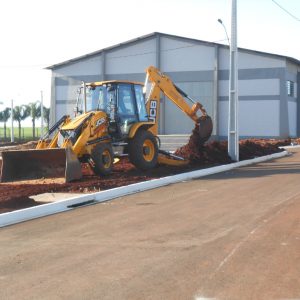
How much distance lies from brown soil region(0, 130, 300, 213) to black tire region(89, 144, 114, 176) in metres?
0.24

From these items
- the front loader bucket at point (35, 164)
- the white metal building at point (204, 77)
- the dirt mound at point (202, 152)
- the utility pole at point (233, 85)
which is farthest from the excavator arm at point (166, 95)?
the white metal building at point (204, 77)

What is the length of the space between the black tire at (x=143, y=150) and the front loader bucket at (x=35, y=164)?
2.74m

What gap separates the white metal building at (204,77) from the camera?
44938 mm

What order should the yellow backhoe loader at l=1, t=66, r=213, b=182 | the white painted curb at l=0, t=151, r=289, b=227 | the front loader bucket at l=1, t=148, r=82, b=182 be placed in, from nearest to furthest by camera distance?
1. the white painted curb at l=0, t=151, r=289, b=227
2. the front loader bucket at l=1, t=148, r=82, b=182
3. the yellow backhoe loader at l=1, t=66, r=213, b=182

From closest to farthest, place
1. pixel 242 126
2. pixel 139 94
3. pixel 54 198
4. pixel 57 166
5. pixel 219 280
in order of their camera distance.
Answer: pixel 219 280
pixel 54 198
pixel 57 166
pixel 139 94
pixel 242 126

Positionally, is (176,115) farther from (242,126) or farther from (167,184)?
(167,184)

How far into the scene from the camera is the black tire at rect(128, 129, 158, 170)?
1789 centimetres

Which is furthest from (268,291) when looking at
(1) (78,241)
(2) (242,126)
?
(2) (242,126)

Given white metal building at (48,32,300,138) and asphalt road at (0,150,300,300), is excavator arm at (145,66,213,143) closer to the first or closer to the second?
asphalt road at (0,150,300,300)

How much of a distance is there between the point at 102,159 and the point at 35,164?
205cm

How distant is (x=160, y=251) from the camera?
7691 millimetres

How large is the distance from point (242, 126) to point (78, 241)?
3884 cm

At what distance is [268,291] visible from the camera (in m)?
5.86

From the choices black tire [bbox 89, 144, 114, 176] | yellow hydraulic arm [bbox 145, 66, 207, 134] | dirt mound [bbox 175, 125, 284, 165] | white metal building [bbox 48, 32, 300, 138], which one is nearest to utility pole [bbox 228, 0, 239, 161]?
dirt mound [bbox 175, 125, 284, 165]
